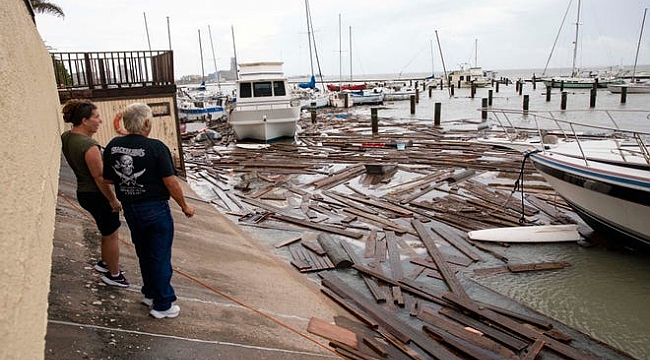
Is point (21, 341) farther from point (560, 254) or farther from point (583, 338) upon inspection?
point (560, 254)

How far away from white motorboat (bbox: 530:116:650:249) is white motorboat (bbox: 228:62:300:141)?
15.1m

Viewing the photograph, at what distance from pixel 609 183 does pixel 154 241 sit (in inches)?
295

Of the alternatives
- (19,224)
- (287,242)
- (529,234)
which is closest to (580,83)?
(529,234)

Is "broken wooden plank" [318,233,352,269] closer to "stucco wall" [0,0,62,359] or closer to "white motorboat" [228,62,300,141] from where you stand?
"stucco wall" [0,0,62,359]

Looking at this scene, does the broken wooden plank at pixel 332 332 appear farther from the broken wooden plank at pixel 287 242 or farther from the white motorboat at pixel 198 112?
the white motorboat at pixel 198 112

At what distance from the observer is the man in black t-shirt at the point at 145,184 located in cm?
341

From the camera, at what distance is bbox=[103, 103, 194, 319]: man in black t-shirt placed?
341 cm

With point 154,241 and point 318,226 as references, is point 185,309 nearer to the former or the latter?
point 154,241

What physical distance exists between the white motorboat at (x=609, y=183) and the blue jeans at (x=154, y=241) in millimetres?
6855

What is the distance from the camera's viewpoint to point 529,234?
877 cm

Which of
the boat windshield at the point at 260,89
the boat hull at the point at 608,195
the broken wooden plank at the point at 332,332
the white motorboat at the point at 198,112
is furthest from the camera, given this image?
the white motorboat at the point at 198,112

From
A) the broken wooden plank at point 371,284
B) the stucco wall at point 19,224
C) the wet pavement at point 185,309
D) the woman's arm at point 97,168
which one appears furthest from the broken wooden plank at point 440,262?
the stucco wall at point 19,224

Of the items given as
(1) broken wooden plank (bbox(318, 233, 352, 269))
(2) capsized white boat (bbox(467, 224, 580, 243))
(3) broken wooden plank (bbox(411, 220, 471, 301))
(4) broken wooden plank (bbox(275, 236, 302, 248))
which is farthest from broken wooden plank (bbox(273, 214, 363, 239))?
(2) capsized white boat (bbox(467, 224, 580, 243))

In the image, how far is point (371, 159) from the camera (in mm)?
17141
